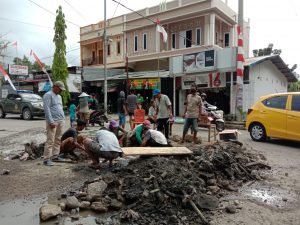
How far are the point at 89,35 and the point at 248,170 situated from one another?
3063 cm

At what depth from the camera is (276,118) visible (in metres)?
9.66

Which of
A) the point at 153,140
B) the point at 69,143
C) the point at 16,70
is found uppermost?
the point at 16,70

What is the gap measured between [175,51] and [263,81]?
8267 mm

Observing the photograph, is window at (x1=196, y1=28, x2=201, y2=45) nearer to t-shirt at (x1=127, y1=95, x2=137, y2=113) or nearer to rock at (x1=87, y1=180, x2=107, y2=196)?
t-shirt at (x1=127, y1=95, x2=137, y2=113)

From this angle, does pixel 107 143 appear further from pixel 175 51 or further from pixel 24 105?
pixel 175 51

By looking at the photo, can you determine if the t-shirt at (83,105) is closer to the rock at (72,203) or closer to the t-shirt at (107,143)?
the t-shirt at (107,143)

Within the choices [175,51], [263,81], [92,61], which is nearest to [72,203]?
[263,81]

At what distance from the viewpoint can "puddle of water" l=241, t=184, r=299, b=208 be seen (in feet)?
15.6

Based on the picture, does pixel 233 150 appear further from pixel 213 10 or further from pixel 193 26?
pixel 193 26

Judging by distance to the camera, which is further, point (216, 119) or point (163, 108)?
point (216, 119)

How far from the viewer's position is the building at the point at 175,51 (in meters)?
18.8

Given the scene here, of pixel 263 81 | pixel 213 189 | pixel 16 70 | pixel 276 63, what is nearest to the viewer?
pixel 213 189

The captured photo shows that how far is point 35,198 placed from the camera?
481 cm

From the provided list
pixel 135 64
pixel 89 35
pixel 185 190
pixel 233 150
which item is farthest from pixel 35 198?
pixel 89 35
